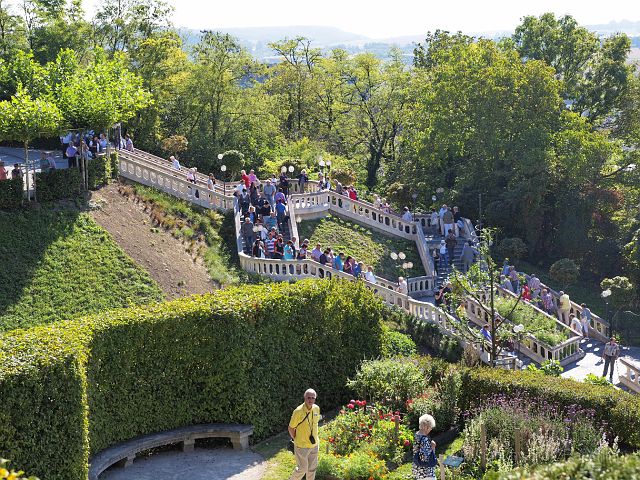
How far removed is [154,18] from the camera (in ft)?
177

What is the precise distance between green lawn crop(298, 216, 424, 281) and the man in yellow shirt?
1835 cm

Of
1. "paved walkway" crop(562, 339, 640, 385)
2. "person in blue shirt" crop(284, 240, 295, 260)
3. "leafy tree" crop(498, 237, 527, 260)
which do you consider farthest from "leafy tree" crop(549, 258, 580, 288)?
"person in blue shirt" crop(284, 240, 295, 260)

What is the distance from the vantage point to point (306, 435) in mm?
17500

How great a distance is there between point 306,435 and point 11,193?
1593 centimetres

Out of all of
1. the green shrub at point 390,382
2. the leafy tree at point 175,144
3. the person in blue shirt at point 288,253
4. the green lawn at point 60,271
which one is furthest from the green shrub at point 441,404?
the leafy tree at point 175,144

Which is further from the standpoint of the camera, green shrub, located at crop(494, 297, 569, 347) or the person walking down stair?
green shrub, located at crop(494, 297, 569, 347)

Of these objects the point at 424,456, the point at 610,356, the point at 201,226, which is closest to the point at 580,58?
the point at 610,356

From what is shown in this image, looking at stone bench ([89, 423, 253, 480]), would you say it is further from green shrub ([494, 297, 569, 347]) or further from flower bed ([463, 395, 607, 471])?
green shrub ([494, 297, 569, 347])

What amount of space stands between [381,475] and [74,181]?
1690 centimetres

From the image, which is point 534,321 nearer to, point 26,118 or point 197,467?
point 197,467

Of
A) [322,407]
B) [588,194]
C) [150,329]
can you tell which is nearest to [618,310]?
[588,194]

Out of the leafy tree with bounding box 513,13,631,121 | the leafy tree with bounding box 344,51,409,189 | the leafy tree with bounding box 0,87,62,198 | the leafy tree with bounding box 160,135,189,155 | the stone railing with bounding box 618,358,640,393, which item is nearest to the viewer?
the stone railing with bounding box 618,358,640,393

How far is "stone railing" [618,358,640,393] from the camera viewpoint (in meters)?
28.5

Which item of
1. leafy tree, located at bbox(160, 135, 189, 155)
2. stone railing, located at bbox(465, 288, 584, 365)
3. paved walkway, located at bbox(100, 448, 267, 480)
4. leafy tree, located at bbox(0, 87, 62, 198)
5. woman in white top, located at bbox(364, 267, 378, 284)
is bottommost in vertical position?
stone railing, located at bbox(465, 288, 584, 365)
